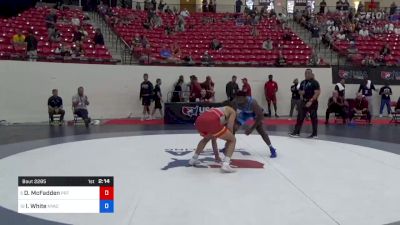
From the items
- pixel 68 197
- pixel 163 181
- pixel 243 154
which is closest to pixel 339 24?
pixel 243 154

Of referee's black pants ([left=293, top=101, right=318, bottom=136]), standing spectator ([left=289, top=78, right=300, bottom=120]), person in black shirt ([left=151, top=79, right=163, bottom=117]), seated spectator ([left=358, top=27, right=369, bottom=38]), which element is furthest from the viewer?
seated spectator ([left=358, top=27, right=369, bottom=38])

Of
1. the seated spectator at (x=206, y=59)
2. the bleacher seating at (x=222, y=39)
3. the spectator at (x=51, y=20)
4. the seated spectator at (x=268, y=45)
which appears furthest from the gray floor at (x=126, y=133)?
the seated spectator at (x=268, y=45)

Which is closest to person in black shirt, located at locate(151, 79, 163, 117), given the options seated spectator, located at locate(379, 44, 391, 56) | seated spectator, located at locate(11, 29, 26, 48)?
seated spectator, located at locate(11, 29, 26, 48)

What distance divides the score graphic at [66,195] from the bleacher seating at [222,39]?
516 inches

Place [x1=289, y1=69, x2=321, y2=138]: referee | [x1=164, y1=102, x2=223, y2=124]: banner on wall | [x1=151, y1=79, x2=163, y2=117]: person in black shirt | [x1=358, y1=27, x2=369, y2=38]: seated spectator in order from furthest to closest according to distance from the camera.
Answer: [x1=358, y1=27, x2=369, y2=38]: seated spectator < [x1=151, y1=79, x2=163, y2=117]: person in black shirt < [x1=164, y1=102, x2=223, y2=124]: banner on wall < [x1=289, y1=69, x2=321, y2=138]: referee

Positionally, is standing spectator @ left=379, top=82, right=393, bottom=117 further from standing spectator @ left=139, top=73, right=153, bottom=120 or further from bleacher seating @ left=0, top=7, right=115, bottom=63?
bleacher seating @ left=0, top=7, right=115, bottom=63

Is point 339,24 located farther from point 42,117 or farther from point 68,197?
point 68,197

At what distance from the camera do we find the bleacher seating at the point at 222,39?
736 inches

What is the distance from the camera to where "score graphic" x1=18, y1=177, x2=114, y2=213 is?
446cm

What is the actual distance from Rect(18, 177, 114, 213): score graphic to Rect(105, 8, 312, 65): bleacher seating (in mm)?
13109

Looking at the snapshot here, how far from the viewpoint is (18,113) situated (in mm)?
14555

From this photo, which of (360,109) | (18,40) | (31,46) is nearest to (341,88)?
(360,109)

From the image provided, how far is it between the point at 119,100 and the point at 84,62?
175cm

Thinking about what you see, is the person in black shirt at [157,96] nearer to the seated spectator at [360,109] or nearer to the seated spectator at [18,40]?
the seated spectator at [18,40]
